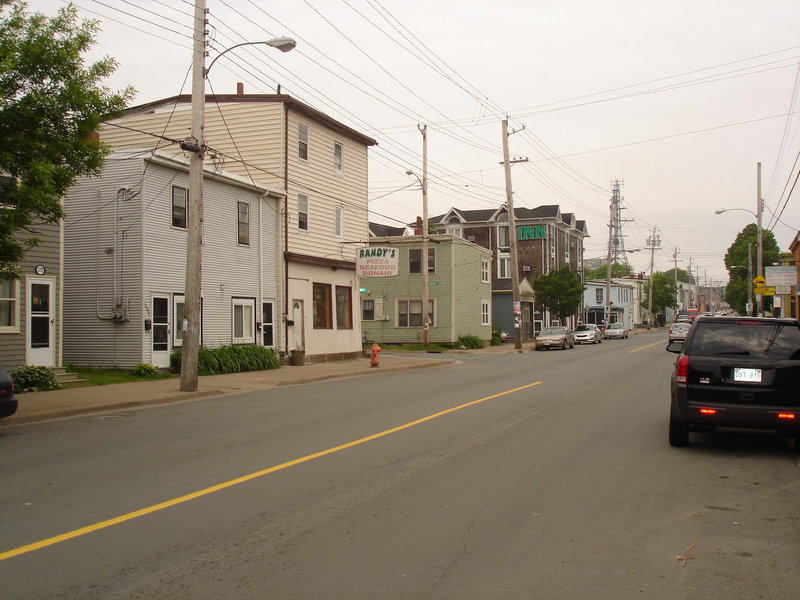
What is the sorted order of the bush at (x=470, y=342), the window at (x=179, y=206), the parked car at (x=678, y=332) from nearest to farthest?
the window at (x=179, y=206) < the bush at (x=470, y=342) < the parked car at (x=678, y=332)

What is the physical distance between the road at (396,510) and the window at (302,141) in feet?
57.0

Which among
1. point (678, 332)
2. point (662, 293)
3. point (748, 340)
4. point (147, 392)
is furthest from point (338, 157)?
point (662, 293)

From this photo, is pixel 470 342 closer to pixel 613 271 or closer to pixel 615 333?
pixel 615 333

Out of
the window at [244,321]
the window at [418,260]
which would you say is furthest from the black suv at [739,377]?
the window at [418,260]

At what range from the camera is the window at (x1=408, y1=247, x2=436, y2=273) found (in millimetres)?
43469

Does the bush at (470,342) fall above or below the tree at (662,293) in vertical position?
below

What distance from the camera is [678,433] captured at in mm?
9508

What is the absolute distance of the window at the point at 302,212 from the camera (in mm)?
28000

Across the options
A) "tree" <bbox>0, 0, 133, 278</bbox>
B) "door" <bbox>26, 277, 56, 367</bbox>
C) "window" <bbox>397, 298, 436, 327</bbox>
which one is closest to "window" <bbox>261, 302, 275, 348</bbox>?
"door" <bbox>26, 277, 56, 367</bbox>

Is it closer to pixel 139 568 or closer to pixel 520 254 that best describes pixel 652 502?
pixel 139 568

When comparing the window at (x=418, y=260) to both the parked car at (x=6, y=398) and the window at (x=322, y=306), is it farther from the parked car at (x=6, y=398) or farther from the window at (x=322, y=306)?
the parked car at (x=6, y=398)

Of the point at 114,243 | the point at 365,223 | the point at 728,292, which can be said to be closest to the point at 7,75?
the point at 114,243

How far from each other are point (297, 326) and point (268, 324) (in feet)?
6.03

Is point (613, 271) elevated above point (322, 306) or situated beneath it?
elevated above
